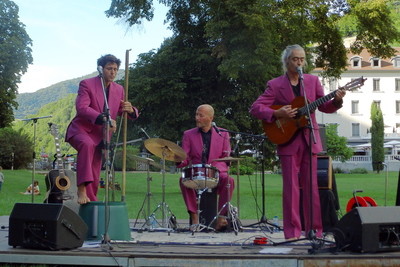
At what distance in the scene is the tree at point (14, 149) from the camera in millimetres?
41844

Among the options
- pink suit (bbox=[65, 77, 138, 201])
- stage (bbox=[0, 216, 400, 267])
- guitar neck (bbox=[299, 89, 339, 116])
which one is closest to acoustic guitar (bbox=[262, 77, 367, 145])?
guitar neck (bbox=[299, 89, 339, 116])

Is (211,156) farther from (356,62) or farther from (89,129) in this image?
(356,62)

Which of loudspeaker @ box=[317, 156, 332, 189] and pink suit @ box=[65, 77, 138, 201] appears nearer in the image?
pink suit @ box=[65, 77, 138, 201]

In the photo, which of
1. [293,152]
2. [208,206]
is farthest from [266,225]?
[293,152]

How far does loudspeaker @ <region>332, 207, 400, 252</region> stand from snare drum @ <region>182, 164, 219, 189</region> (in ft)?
8.74

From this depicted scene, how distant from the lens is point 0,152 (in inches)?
1661

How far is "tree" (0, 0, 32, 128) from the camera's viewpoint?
117ft

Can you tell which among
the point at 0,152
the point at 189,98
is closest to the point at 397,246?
the point at 189,98

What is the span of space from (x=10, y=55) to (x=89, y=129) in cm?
3043

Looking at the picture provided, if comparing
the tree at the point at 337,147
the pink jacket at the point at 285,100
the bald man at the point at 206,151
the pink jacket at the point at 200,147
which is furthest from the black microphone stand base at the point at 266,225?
the tree at the point at 337,147

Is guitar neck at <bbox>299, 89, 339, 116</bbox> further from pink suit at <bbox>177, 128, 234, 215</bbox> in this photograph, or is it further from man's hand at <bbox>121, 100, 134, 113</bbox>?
pink suit at <bbox>177, 128, 234, 215</bbox>

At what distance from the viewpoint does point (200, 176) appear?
8.11 meters

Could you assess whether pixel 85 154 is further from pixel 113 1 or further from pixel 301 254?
pixel 113 1

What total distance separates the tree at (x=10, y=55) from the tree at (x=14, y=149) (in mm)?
4260
